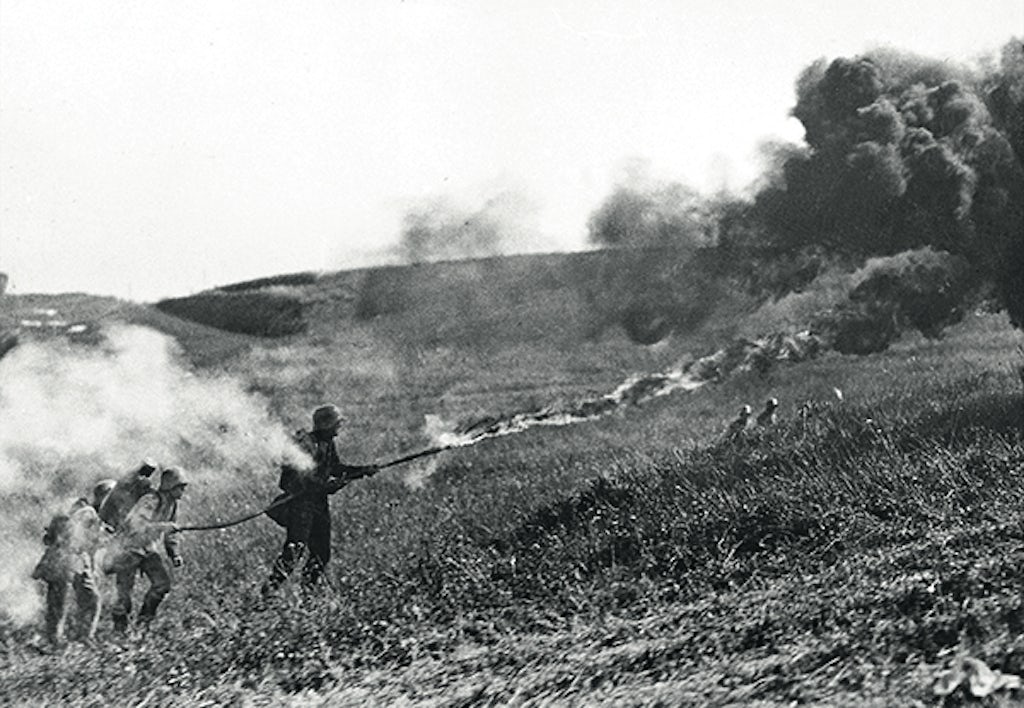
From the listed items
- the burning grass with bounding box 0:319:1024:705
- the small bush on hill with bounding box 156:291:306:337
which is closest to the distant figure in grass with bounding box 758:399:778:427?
the burning grass with bounding box 0:319:1024:705

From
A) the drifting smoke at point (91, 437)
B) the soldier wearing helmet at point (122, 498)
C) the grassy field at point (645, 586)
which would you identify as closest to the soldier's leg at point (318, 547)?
the grassy field at point (645, 586)

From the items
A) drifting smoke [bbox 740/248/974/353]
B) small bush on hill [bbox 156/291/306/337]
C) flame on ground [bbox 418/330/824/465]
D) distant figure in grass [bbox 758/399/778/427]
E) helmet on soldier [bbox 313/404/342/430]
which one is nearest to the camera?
helmet on soldier [bbox 313/404/342/430]

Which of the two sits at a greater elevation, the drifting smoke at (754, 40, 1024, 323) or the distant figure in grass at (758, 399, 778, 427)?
the drifting smoke at (754, 40, 1024, 323)

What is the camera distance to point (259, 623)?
366 inches

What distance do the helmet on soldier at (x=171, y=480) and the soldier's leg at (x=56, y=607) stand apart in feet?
4.51

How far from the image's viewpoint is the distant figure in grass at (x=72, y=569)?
1138cm

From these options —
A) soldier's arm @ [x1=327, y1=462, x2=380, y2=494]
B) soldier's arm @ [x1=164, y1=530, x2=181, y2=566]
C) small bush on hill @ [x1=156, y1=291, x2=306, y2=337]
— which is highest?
small bush on hill @ [x1=156, y1=291, x2=306, y2=337]

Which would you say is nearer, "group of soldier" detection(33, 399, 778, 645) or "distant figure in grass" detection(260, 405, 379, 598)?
"group of soldier" detection(33, 399, 778, 645)

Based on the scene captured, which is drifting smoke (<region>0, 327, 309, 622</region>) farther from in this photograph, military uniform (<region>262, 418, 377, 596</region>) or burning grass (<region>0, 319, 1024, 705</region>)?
military uniform (<region>262, 418, 377, 596</region>)

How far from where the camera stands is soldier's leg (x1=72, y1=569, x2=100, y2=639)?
11.5 m

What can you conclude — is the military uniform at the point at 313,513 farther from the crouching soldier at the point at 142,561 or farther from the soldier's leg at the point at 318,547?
the crouching soldier at the point at 142,561

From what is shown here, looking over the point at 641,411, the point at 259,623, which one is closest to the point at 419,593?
the point at 259,623

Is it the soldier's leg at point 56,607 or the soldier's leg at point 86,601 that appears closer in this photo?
the soldier's leg at point 56,607

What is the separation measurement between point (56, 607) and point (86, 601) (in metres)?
0.28
